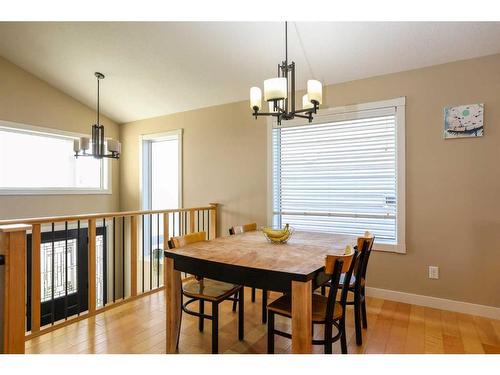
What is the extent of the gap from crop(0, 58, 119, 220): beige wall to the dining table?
327 cm

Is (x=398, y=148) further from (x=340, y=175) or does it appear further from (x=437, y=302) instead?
(x=437, y=302)

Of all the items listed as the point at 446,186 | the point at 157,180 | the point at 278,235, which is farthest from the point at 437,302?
the point at 157,180

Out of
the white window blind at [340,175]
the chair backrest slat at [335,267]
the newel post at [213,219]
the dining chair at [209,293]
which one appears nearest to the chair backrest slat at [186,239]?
the dining chair at [209,293]

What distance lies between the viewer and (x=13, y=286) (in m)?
1.58

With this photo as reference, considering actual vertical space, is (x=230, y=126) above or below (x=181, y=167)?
above

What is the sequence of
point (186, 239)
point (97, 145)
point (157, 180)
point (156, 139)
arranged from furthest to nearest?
point (157, 180) → point (156, 139) → point (97, 145) → point (186, 239)

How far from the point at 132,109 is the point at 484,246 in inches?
192

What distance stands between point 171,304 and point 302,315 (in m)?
0.97

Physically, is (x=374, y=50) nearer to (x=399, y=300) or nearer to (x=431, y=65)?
(x=431, y=65)

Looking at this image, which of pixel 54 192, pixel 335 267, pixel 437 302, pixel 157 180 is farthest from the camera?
pixel 157 180

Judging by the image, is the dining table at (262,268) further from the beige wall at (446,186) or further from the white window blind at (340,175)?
the beige wall at (446,186)

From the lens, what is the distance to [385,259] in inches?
125

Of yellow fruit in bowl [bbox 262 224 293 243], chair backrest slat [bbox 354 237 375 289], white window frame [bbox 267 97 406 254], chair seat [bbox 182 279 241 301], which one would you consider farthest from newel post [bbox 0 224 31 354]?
white window frame [bbox 267 97 406 254]
